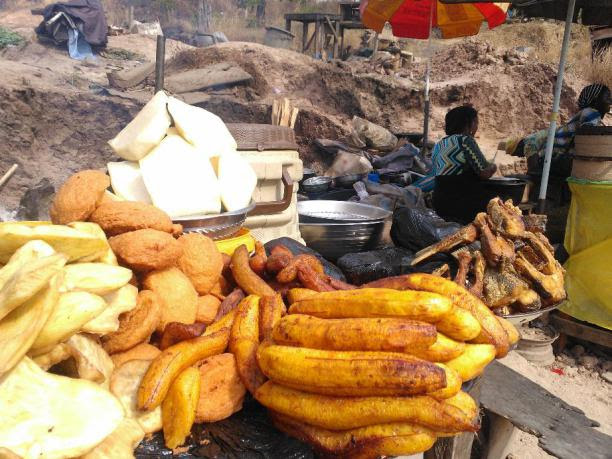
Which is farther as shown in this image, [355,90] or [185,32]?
[185,32]

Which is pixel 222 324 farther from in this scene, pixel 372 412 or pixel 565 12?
pixel 565 12

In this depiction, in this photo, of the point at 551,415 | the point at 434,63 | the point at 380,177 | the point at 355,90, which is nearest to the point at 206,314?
the point at 551,415

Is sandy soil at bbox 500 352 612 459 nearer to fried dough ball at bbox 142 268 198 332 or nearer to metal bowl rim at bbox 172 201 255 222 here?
metal bowl rim at bbox 172 201 255 222

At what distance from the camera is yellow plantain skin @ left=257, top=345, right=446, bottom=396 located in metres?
1.14

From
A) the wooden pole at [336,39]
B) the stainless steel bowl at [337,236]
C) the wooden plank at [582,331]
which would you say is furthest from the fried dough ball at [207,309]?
the wooden pole at [336,39]

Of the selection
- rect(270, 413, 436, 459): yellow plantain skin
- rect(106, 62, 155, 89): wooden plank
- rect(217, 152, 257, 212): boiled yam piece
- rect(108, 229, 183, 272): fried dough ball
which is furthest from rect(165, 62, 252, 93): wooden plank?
rect(270, 413, 436, 459): yellow plantain skin

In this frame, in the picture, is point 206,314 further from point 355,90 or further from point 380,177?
point 355,90

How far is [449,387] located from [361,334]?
26 centimetres

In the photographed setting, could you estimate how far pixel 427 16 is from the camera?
364 inches

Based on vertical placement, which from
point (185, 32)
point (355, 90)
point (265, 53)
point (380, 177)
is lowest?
point (380, 177)

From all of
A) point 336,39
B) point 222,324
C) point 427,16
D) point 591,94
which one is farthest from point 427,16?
point 336,39

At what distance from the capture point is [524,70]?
1365cm

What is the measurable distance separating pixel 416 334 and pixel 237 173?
1.46m

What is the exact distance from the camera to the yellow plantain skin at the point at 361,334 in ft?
3.98
